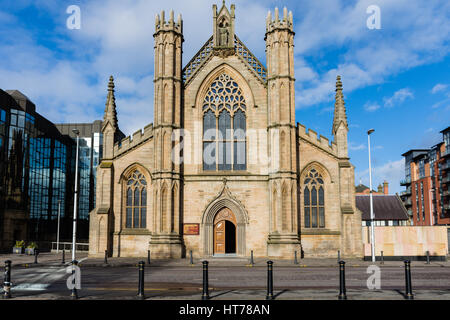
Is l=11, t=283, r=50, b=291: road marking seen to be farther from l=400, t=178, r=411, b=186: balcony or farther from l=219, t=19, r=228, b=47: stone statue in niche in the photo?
l=400, t=178, r=411, b=186: balcony

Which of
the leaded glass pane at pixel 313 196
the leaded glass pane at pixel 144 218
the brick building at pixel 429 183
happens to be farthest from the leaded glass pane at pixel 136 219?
the brick building at pixel 429 183

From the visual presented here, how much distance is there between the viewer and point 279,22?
32781mm

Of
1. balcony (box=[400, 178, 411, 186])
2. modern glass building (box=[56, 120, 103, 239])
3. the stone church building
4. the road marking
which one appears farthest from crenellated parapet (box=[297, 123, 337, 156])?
balcony (box=[400, 178, 411, 186])

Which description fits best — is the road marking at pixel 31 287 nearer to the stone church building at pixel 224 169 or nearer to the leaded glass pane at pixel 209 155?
the stone church building at pixel 224 169

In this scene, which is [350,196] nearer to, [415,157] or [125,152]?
[125,152]

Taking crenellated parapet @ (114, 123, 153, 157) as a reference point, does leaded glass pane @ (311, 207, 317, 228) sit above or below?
below

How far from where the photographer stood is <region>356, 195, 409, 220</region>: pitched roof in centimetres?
5616

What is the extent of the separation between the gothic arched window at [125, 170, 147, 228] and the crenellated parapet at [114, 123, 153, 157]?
6.43ft

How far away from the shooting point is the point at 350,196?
31.3 m

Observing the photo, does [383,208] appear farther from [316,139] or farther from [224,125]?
[224,125]

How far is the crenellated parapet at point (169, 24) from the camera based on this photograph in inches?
1287

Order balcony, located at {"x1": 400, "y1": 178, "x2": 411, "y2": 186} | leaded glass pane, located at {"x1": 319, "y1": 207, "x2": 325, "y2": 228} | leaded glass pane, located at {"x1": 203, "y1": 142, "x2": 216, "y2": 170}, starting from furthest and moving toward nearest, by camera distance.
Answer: balcony, located at {"x1": 400, "y1": 178, "x2": 411, "y2": 186} → leaded glass pane, located at {"x1": 203, "y1": 142, "x2": 216, "y2": 170} → leaded glass pane, located at {"x1": 319, "y1": 207, "x2": 325, "y2": 228}
